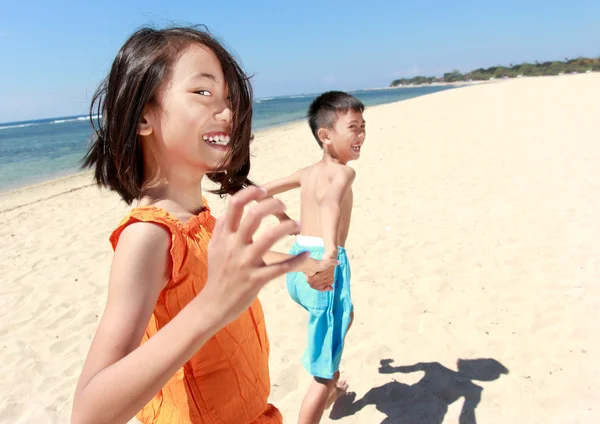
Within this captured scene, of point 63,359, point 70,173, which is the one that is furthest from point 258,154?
point 63,359

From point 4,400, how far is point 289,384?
197cm

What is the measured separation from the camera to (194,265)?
3.13 feet

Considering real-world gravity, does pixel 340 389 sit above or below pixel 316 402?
below

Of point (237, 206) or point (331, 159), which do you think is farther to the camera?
point (331, 159)

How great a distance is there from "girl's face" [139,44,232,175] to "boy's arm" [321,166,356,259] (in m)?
0.95

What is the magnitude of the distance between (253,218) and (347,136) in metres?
1.89

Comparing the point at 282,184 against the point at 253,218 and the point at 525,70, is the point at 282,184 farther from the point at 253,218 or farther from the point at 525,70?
the point at 525,70

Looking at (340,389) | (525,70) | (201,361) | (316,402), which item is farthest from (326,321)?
(525,70)

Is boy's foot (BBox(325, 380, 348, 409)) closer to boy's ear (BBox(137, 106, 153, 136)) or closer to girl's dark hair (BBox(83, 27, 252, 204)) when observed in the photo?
girl's dark hair (BBox(83, 27, 252, 204))

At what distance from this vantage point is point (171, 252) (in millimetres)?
882

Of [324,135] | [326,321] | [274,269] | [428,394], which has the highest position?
[274,269]

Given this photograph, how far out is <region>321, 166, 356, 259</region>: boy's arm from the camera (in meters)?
1.93

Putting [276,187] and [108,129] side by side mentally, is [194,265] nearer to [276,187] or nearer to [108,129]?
[108,129]

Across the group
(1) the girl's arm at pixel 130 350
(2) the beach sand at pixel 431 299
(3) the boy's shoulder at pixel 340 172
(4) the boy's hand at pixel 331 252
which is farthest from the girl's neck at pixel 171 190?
(2) the beach sand at pixel 431 299
